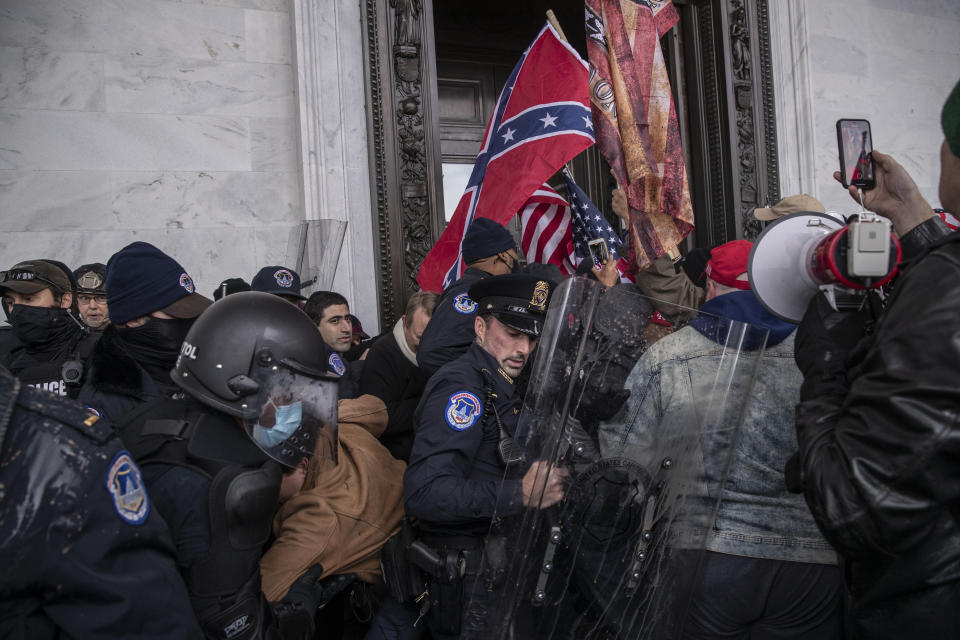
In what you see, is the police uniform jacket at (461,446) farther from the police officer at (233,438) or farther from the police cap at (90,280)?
the police cap at (90,280)

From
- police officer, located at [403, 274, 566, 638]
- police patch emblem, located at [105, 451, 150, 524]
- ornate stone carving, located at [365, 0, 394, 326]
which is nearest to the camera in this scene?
police patch emblem, located at [105, 451, 150, 524]

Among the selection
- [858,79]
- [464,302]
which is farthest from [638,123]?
[858,79]

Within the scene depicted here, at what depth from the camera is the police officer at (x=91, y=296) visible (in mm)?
4531

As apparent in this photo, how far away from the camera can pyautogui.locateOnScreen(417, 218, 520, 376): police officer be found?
329 centimetres

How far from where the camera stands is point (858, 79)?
24.3 ft

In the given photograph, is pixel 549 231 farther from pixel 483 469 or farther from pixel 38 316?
pixel 38 316

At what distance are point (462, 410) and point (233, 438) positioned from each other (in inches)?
33.1

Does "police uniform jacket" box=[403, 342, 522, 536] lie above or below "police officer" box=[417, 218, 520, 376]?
below

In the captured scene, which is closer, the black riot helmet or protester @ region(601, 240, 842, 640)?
the black riot helmet

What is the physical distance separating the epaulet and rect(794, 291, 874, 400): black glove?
1471 millimetres

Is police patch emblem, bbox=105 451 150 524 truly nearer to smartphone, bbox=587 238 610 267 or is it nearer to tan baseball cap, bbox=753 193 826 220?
tan baseball cap, bbox=753 193 826 220

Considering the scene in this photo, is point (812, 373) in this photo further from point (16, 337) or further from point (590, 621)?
point (16, 337)

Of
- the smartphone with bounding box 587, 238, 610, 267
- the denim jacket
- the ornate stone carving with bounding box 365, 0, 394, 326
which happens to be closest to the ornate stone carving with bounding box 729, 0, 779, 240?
the smartphone with bounding box 587, 238, 610, 267

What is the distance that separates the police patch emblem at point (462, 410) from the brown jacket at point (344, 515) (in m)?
0.46
